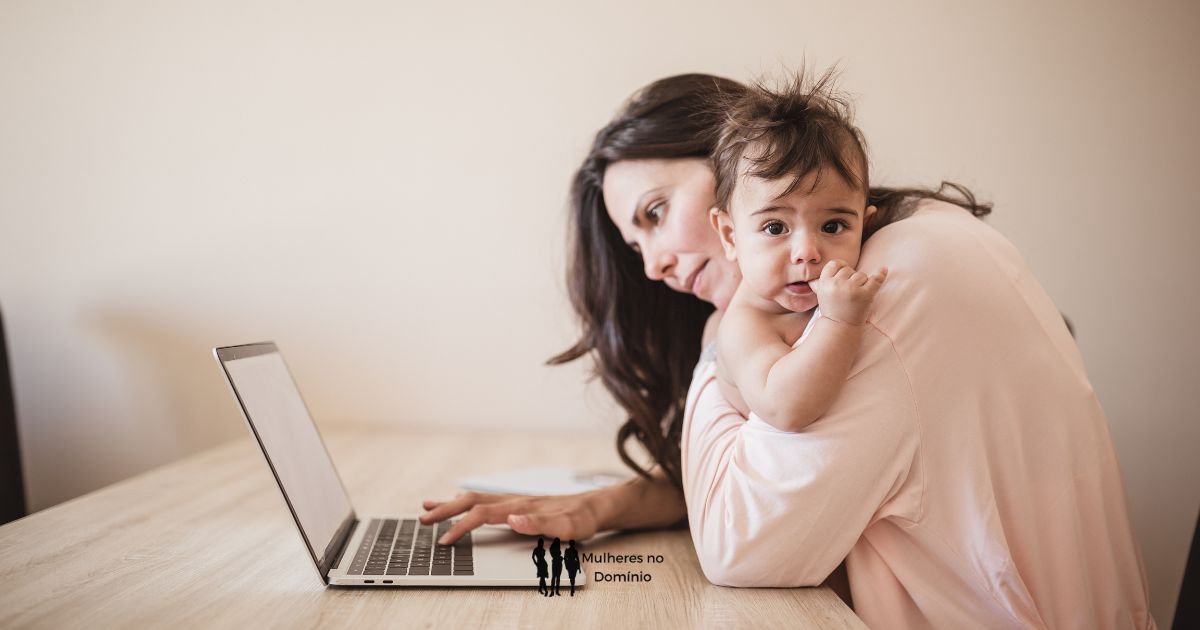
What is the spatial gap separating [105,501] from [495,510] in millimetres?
650

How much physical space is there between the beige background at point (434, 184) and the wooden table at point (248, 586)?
0.79 m

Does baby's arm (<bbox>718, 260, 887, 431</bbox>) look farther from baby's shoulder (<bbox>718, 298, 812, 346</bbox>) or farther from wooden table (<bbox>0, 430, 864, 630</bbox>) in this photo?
wooden table (<bbox>0, 430, 864, 630</bbox>)

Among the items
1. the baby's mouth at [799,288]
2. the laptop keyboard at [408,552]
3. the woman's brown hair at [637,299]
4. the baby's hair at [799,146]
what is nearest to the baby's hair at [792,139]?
the baby's hair at [799,146]

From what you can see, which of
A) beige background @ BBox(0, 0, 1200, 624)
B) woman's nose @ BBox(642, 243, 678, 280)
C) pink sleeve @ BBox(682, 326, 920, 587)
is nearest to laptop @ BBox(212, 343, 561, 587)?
pink sleeve @ BBox(682, 326, 920, 587)

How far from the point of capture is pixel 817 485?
812mm

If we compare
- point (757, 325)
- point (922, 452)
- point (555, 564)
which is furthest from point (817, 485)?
point (555, 564)

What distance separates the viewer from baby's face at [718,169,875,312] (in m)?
0.91

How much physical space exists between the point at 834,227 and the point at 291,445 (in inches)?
27.1

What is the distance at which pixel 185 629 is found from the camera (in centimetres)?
77

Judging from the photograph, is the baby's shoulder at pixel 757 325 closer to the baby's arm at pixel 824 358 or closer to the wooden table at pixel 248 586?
the baby's arm at pixel 824 358

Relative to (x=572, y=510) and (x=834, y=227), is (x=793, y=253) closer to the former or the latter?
(x=834, y=227)

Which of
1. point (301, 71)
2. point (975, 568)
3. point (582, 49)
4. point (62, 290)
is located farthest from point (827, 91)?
point (62, 290)

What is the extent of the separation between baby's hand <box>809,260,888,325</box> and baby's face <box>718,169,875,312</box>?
0.09 metres

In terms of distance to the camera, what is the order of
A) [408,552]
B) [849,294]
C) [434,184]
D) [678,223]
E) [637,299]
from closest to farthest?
[849,294], [408,552], [678,223], [637,299], [434,184]
